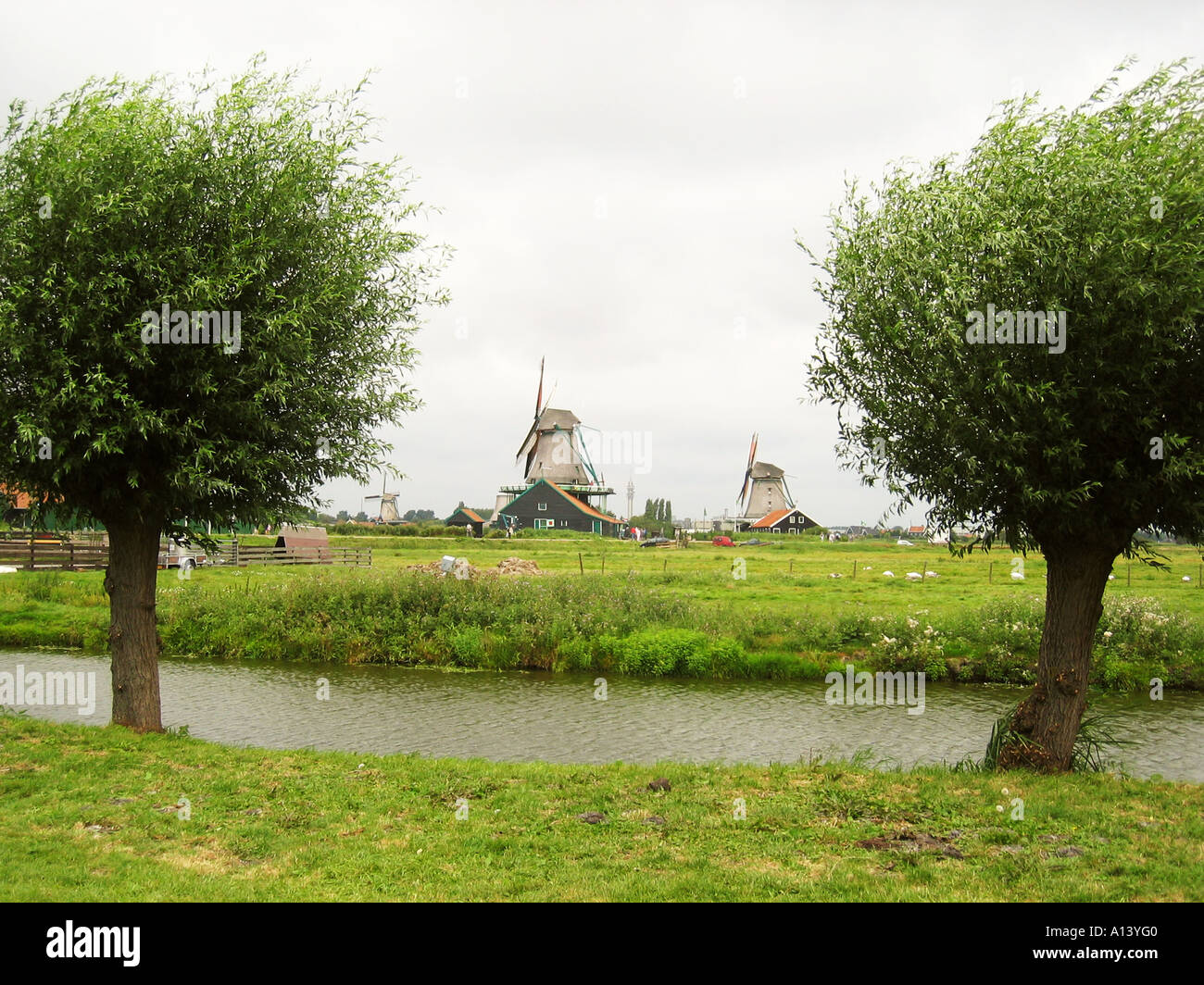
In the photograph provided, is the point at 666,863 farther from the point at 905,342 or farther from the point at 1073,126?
the point at 1073,126

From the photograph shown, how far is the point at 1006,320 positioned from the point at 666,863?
8.12 meters

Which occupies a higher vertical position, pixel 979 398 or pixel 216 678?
pixel 979 398

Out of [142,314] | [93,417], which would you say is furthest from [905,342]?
[93,417]

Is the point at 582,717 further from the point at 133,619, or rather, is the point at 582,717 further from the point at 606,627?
the point at 133,619

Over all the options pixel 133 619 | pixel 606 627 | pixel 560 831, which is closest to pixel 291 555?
pixel 606 627

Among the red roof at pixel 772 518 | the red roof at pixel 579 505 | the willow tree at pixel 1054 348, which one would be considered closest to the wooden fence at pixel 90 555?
the willow tree at pixel 1054 348

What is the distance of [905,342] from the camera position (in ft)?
40.4

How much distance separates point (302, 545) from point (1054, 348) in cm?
5383

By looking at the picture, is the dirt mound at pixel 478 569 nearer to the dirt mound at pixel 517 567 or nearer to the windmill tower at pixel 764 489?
the dirt mound at pixel 517 567

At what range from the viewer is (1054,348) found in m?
11.3

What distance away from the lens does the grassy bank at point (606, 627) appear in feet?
92.3

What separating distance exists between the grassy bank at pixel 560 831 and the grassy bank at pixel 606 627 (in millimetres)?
15277
